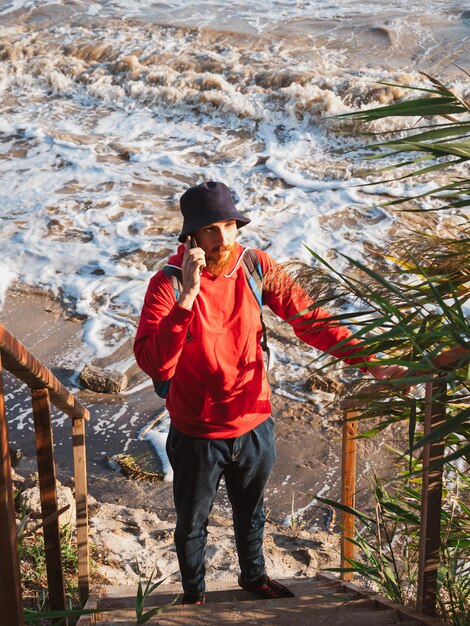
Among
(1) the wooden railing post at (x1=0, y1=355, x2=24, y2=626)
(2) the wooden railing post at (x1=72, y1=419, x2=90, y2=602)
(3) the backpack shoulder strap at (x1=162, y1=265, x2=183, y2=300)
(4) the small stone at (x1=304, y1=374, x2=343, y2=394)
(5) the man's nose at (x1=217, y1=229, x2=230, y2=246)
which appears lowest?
(4) the small stone at (x1=304, y1=374, x2=343, y2=394)

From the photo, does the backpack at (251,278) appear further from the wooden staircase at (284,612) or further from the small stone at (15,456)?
the small stone at (15,456)

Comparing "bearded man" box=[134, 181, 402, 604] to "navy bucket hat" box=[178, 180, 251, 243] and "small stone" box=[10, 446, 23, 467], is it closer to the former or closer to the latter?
"navy bucket hat" box=[178, 180, 251, 243]

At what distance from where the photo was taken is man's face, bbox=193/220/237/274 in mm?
2932

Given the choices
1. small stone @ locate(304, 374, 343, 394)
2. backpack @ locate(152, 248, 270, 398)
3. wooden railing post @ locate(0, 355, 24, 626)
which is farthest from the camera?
small stone @ locate(304, 374, 343, 394)

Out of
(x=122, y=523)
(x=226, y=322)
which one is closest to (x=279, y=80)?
(x=122, y=523)

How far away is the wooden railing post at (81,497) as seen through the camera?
10.0ft

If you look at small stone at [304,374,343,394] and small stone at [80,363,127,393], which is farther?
small stone at [304,374,343,394]

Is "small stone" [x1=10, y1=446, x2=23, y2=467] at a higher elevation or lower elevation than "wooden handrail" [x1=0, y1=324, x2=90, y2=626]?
lower

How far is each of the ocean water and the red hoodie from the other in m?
4.46

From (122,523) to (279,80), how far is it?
1077 centimetres

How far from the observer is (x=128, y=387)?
23.1ft

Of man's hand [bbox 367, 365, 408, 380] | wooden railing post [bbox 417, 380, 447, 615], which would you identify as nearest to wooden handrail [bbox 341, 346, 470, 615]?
wooden railing post [bbox 417, 380, 447, 615]

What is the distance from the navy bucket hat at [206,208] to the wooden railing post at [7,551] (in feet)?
4.62

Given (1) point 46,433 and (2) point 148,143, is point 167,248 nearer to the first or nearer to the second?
(2) point 148,143
